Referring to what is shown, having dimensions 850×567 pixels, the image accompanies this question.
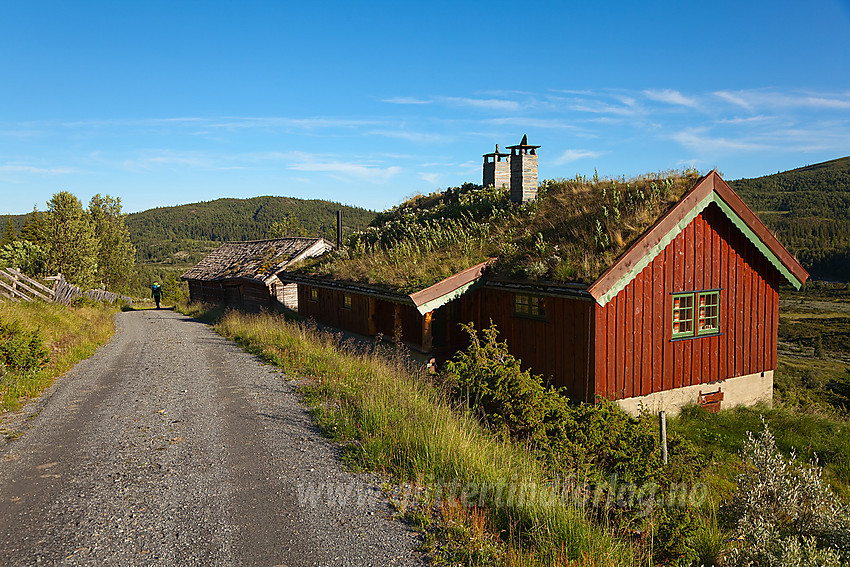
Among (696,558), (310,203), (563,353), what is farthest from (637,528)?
(310,203)

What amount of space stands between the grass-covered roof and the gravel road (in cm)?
575

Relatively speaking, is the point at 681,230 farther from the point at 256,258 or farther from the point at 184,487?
the point at 256,258

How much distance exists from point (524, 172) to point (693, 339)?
282 inches

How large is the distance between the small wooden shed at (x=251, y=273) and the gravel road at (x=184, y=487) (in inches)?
645

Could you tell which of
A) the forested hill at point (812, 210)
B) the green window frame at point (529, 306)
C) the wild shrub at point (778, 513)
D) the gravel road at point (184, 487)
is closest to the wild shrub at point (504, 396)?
the gravel road at point (184, 487)

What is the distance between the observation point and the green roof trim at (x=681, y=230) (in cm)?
1049

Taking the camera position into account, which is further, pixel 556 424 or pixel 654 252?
pixel 654 252

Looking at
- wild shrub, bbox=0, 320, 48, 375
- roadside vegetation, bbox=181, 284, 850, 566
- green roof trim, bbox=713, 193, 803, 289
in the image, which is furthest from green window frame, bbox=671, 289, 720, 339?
wild shrub, bbox=0, 320, 48, 375

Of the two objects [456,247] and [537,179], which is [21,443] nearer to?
[456,247]

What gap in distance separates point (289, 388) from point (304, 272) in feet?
34.1

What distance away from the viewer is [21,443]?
25.2 ft

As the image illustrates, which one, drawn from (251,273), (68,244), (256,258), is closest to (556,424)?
(251,273)

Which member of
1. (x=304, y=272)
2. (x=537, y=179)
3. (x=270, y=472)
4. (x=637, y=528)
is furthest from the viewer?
(x=304, y=272)

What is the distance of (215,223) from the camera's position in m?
184
